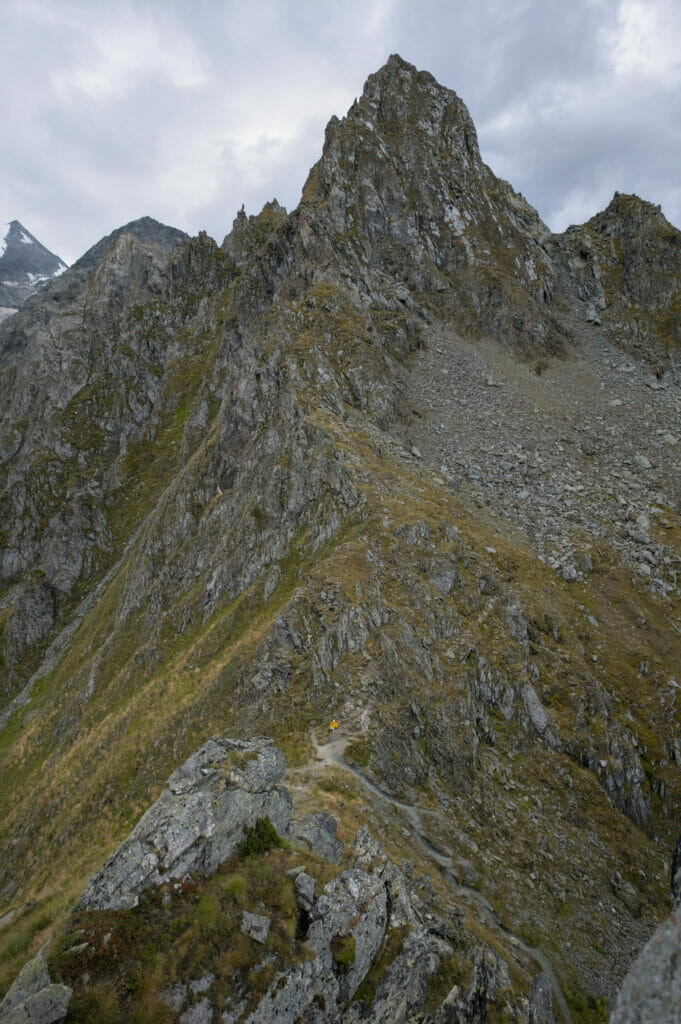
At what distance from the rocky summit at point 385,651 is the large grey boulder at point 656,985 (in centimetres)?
5

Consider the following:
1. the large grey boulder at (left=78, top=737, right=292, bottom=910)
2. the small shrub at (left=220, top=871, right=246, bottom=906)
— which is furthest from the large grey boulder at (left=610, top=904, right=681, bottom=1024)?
the large grey boulder at (left=78, top=737, right=292, bottom=910)

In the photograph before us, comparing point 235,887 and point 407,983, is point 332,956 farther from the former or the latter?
point 235,887

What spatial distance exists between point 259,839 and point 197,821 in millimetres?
2038

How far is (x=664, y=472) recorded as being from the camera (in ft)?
151

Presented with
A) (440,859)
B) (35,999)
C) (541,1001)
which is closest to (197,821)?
(35,999)

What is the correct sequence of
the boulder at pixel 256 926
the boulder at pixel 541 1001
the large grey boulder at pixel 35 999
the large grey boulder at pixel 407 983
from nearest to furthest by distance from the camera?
the large grey boulder at pixel 35 999
the boulder at pixel 256 926
the large grey boulder at pixel 407 983
the boulder at pixel 541 1001

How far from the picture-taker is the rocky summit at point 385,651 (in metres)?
13.7

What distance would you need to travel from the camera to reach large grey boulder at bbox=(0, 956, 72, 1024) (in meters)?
10.1

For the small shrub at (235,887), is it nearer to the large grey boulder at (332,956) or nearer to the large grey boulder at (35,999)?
the large grey boulder at (332,956)

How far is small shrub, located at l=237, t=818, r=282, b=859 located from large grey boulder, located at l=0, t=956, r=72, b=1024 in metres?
5.33

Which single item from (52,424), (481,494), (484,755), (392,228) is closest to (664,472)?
(481,494)

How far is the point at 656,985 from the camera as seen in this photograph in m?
8.71

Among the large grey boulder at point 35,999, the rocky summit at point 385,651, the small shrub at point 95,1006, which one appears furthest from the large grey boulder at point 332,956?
the large grey boulder at point 35,999

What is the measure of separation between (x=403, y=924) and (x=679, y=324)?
243ft
